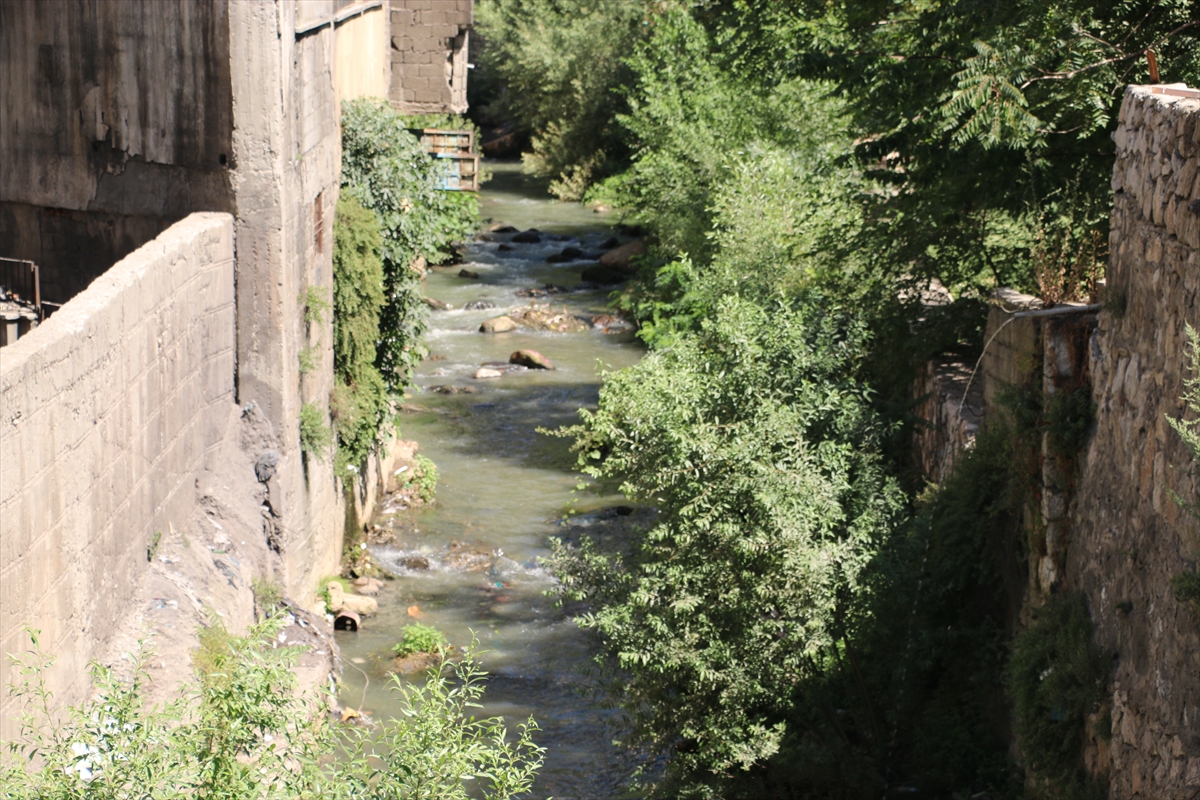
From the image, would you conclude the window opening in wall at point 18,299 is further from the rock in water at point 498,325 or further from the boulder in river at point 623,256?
the boulder in river at point 623,256

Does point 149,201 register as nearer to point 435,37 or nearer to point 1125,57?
point 1125,57

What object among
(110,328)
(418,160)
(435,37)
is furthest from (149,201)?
(435,37)

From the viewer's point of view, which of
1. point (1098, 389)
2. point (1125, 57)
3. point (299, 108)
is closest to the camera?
point (1098, 389)

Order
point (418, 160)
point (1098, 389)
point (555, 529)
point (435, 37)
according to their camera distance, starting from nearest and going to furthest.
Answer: point (1098, 389)
point (418, 160)
point (555, 529)
point (435, 37)

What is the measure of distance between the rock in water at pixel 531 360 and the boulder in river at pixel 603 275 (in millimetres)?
6035

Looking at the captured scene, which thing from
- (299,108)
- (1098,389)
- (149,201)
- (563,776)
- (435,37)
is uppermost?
(435,37)

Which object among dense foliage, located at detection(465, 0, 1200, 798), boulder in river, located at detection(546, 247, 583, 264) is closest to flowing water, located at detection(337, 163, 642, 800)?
Answer: dense foliage, located at detection(465, 0, 1200, 798)

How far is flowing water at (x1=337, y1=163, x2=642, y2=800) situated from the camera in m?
10.3

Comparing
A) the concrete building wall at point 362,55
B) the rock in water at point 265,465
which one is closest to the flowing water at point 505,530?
the rock in water at point 265,465

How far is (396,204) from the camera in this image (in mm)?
12367

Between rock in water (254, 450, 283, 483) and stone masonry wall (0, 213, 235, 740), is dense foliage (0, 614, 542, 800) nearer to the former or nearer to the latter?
→ stone masonry wall (0, 213, 235, 740)

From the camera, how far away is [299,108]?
32.2 feet

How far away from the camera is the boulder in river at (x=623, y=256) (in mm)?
26281

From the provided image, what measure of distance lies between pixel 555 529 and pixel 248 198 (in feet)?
19.9
